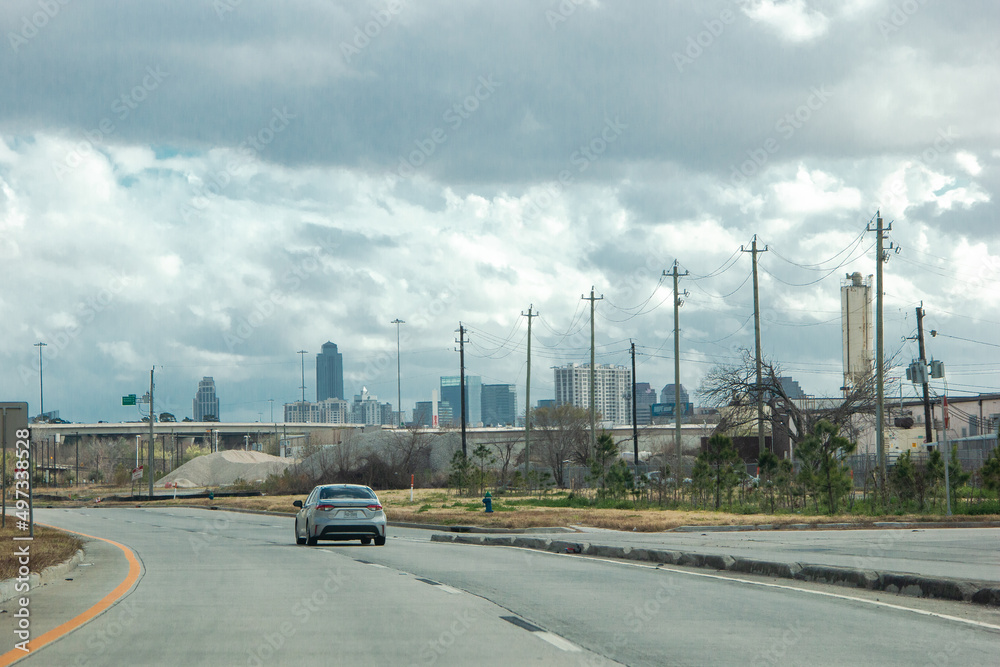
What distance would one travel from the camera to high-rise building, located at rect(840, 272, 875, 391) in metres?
76.0

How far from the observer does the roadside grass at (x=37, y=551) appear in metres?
14.7

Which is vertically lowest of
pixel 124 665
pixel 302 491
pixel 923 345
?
pixel 302 491

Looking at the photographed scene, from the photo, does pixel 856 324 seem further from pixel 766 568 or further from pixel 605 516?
pixel 766 568

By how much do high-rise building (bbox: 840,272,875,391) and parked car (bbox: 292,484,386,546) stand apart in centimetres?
5797

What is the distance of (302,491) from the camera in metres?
69.8

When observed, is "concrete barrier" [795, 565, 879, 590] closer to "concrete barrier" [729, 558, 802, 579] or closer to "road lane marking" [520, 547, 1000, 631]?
"concrete barrier" [729, 558, 802, 579]

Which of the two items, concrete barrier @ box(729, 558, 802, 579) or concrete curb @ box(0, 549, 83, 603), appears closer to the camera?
concrete curb @ box(0, 549, 83, 603)

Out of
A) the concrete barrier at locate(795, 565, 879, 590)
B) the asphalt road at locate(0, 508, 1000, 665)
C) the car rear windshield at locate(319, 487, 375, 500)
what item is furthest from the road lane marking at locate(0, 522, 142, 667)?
the concrete barrier at locate(795, 565, 879, 590)

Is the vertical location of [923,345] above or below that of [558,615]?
above

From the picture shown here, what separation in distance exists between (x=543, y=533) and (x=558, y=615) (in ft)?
57.4

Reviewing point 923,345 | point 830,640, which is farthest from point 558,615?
point 923,345

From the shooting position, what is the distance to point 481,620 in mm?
10148

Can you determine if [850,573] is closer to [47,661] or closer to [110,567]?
[47,661]

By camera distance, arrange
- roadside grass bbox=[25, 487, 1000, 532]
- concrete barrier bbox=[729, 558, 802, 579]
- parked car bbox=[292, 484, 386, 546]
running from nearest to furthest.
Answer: concrete barrier bbox=[729, 558, 802, 579] → parked car bbox=[292, 484, 386, 546] → roadside grass bbox=[25, 487, 1000, 532]
